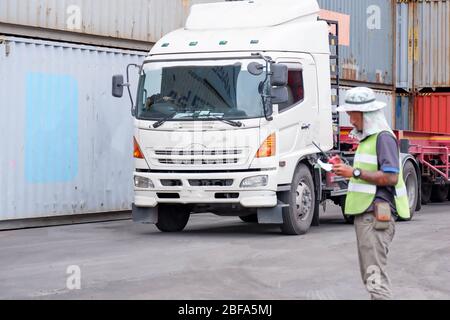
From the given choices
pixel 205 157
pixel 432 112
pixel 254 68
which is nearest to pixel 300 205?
pixel 205 157

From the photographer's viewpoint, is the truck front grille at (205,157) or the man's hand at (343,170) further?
the truck front grille at (205,157)

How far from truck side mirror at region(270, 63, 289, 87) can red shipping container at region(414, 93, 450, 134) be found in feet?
41.7

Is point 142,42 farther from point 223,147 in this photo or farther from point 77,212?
point 223,147

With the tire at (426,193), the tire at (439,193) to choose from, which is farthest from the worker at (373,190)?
the tire at (439,193)

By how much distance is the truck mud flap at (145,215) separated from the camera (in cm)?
1392

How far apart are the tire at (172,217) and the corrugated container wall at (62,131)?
2.33 meters

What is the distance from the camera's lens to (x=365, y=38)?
2400cm

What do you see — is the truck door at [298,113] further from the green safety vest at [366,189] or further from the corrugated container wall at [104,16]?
the green safety vest at [366,189]

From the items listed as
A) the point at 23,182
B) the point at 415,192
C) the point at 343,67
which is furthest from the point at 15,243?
the point at 343,67

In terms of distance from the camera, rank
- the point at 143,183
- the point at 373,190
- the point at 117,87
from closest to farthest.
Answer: the point at 373,190 < the point at 143,183 < the point at 117,87

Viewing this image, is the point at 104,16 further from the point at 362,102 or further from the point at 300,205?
the point at 362,102

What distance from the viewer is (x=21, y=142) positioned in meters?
15.2

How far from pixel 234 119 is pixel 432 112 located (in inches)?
521
